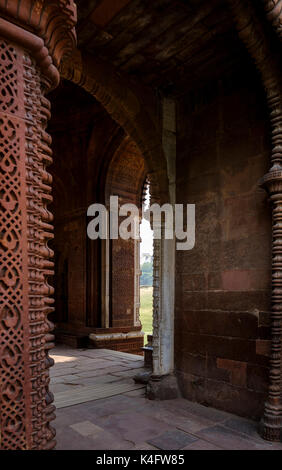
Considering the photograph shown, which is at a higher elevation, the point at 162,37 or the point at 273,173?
the point at 162,37

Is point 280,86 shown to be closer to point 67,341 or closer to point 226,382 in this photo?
point 226,382

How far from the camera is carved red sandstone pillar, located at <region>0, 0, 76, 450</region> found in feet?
5.26

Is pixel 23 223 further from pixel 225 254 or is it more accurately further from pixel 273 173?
pixel 225 254

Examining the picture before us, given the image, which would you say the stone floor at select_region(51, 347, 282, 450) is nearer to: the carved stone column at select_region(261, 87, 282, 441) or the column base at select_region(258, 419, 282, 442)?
the column base at select_region(258, 419, 282, 442)

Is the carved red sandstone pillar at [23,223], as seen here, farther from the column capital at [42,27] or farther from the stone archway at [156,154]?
the stone archway at [156,154]

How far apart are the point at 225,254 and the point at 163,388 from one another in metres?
1.91

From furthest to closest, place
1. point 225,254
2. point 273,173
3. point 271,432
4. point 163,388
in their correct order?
point 163,388, point 225,254, point 273,173, point 271,432

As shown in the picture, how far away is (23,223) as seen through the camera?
168 centimetres

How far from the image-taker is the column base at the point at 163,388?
4.45 metres

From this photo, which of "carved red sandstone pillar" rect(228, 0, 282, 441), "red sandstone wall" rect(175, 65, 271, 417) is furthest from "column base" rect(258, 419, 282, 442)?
"red sandstone wall" rect(175, 65, 271, 417)

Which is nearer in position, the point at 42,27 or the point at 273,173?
the point at 42,27

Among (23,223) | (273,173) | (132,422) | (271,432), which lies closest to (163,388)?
(132,422)

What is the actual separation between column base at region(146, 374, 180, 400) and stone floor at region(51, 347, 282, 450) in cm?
10

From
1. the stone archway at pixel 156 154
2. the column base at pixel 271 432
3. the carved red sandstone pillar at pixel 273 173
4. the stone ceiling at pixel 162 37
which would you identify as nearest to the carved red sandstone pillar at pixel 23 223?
the stone ceiling at pixel 162 37
